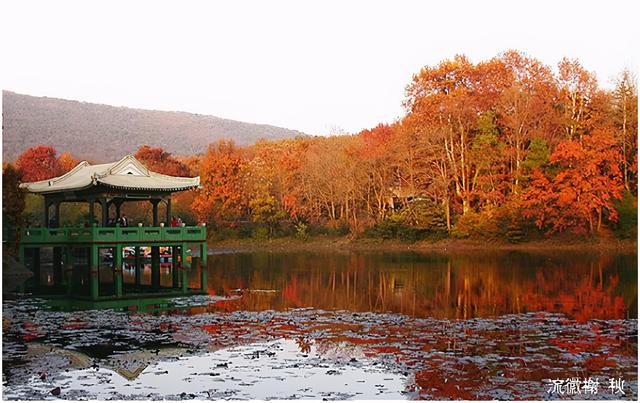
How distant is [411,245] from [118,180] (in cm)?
2085

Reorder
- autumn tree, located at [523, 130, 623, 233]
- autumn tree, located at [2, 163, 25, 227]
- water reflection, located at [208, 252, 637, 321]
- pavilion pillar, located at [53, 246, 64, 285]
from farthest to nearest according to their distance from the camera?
autumn tree, located at [523, 130, 623, 233] < autumn tree, located at [2, 163, 25, 227] < pavilion pillar, located at [53, 246, 64, 285] < water reflection, located at [208, 252, 637, 321]

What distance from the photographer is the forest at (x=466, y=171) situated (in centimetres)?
3822

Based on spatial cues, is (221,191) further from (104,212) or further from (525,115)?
(104,212)

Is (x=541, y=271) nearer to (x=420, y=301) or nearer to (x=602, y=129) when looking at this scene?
(x=420, y=301)

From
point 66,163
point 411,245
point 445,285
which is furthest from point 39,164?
point 445,285

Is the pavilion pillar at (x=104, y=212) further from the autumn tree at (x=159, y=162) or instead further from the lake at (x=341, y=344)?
the autumn tree at (x=159, y=162)

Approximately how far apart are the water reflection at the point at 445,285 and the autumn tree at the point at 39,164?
90.7ft

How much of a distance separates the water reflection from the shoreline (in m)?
5.84

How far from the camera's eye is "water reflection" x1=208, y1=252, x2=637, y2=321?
15.1 metres

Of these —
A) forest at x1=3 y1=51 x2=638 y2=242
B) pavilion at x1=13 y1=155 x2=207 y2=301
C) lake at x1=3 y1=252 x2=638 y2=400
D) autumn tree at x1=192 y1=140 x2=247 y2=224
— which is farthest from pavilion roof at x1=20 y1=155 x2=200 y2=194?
autumn tree at x1=192 y1=140 x2=247 y2=224

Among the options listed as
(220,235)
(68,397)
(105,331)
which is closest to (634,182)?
(220,235)

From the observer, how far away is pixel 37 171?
54.5m

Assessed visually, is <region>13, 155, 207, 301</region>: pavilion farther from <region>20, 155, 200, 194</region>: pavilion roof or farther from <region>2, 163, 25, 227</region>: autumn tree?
<region>2, 163, 25, 227</region>: autumn tree

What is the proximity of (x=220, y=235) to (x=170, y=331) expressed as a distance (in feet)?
125
